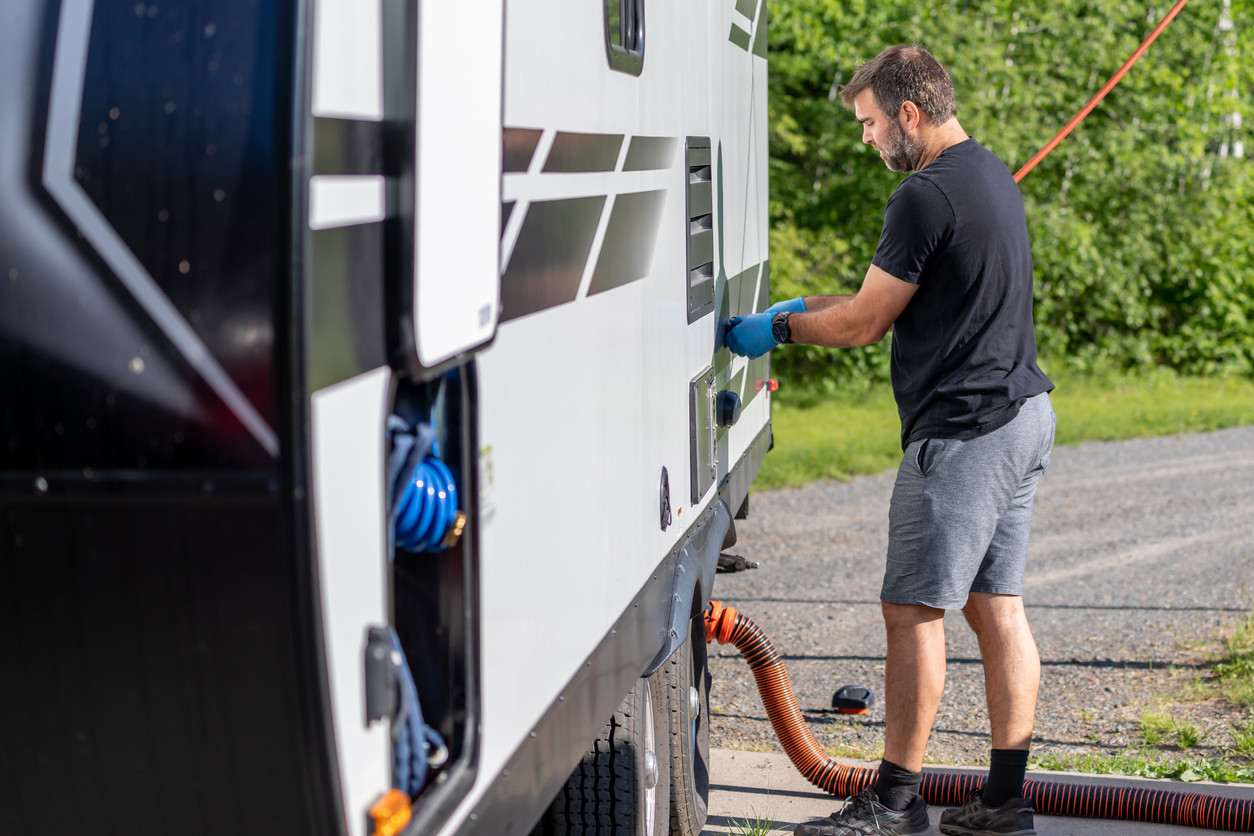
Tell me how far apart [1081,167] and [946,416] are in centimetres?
1209

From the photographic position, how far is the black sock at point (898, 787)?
3355 millimetres

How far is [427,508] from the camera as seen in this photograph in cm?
151

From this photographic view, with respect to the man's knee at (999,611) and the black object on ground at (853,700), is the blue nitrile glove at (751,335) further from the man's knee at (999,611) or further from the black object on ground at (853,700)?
the black object on ground at (853,700)

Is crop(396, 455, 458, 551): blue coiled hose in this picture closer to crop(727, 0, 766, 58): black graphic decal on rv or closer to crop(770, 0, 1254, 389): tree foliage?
crop(727, 0, 766, 58): black graphic decal on rv

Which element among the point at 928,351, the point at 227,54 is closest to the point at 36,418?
the point at 227,54

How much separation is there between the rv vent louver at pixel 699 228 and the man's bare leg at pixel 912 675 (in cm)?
99

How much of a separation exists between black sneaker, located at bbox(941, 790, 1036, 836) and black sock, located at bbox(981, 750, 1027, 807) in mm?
22

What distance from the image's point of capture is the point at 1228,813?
3.51 meters

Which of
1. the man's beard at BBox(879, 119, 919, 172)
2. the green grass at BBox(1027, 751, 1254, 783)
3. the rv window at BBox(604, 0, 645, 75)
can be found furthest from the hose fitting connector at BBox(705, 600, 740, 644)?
the rv window at BBox(604, 0, 645, 75)

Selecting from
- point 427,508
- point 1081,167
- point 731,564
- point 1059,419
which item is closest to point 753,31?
point 731,564

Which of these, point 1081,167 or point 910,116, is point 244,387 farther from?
point 1081,167

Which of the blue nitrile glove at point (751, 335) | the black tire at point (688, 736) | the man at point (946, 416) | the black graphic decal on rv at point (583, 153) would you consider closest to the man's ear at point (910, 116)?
the man at point (946, 416)

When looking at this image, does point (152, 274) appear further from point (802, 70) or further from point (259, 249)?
point (802, 70)

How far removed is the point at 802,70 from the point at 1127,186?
4034mm
